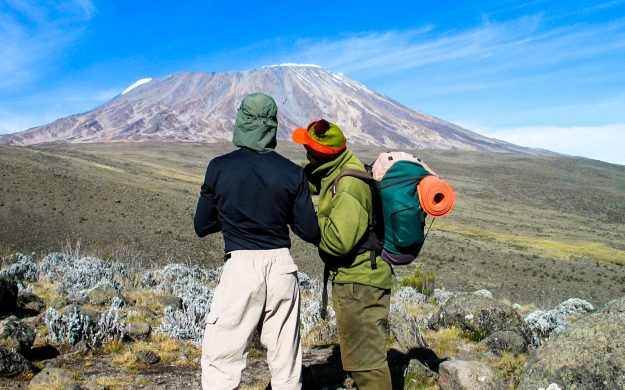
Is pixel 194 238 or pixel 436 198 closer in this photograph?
pixel 436 198

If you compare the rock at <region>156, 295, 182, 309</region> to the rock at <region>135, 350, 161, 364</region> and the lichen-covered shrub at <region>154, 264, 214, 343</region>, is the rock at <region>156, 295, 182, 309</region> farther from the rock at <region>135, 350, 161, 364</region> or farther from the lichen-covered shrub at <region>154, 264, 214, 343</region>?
the rock at <region>135, 350, 161, 364</region>

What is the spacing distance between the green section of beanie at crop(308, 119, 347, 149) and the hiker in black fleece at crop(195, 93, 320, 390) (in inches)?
12.1

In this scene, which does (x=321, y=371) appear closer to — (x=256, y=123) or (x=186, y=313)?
(x=256, y=123)

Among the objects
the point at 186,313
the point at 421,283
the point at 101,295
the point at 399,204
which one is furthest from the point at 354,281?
the point at 421,283

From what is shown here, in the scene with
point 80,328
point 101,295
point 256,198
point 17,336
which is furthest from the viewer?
point 101,295

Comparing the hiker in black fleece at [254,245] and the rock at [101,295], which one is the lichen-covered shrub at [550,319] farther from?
the rock at [101,295]

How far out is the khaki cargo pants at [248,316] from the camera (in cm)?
277

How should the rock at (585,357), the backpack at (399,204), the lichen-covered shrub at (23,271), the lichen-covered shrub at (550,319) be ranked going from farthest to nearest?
the lichen-covered shrub at (23,271) → the lichen-covered shrub at (550,319) → the rock at (585,357) → the backpack at (399,204)

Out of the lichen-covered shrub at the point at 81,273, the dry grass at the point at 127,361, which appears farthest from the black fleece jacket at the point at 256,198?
the lichen-covered shrub at the point at 81,273

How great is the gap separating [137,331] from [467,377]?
336cm

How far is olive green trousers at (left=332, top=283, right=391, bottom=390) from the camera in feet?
10.2

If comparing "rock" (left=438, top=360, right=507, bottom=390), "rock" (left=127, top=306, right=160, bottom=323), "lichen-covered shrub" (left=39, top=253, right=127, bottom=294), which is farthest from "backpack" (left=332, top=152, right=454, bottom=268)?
"lichen-covered shrub" (left=39, top=253, right=127, bottom=294)

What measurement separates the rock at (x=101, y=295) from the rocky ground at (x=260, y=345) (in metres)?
0.01

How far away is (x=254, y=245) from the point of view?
111 inches
